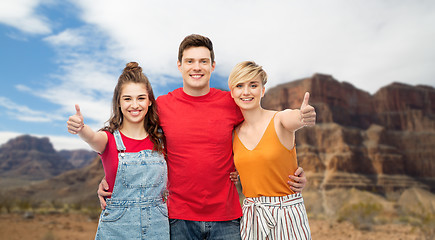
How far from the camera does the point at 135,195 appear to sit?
297cm

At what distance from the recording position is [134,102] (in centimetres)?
314

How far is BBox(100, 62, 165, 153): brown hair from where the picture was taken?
3.18 metres

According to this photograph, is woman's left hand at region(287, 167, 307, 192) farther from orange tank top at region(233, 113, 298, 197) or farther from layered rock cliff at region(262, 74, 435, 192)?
layered rock cliff at region(262, 74, 435, 192)

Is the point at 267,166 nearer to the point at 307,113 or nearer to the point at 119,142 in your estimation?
the point at 307,113

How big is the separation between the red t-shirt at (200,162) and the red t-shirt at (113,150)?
260mm

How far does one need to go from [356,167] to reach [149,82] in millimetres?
58693

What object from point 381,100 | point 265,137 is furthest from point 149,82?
point 381,100

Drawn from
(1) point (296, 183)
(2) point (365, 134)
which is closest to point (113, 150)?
(1) point (296, 183)

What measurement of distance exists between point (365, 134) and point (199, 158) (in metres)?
67.5

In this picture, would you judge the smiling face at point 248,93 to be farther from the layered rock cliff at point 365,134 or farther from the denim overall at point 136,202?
the layered rock cliff at point 365,134

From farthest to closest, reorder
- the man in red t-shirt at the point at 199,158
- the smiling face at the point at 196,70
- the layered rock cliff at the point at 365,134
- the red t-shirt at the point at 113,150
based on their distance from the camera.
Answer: the layered rock cliff at the point at 365,134 → the smiling face at the point at 196,70 → the man in red t-shirt at the point at 199,158 → the red t-shirt at the point at 113,150

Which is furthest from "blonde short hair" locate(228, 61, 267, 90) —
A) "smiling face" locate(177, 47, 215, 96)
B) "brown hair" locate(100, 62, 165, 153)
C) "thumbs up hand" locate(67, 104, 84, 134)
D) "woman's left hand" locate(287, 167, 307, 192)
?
"thumbs up hand" locate(67, 104, 84, 134)

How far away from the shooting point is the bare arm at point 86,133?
2.78 meters

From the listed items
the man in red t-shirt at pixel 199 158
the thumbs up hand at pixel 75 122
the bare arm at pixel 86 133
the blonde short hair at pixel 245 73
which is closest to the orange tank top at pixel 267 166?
the man in red t-shirt at pixel 199 158
